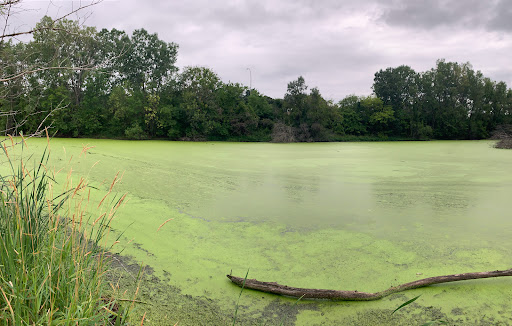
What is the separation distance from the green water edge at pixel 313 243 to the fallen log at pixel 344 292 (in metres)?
0.03

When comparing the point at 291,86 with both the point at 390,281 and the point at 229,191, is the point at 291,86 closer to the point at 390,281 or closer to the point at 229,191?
the point at 229,191

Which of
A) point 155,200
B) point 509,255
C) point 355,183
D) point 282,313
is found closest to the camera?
→ point 282,313

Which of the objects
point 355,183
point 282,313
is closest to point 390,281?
point 282,313

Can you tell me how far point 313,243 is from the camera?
2.64 metres

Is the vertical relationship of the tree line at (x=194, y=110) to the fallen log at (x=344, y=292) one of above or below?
above

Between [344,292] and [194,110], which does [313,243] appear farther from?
[194,110]

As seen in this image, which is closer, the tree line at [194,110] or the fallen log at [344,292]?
the fallen log at [344,292]

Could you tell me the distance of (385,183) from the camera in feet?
17.0

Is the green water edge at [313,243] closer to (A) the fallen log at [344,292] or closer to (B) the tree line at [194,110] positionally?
(A) the fallen log at [344,292]

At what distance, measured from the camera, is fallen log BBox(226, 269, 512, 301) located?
179 centimetres

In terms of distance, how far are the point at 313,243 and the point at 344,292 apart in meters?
0.85

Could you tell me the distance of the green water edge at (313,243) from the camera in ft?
5.69

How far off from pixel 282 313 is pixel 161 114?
15483 millimetres

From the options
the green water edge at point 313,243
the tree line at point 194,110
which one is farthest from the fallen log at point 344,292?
the tree line at point 194,110
